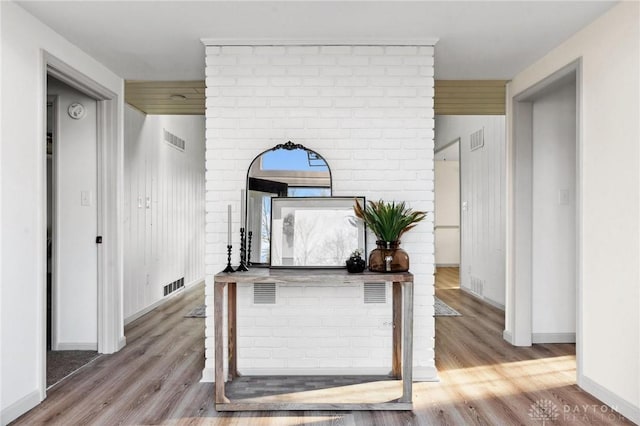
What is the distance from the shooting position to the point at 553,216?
4.00 metres

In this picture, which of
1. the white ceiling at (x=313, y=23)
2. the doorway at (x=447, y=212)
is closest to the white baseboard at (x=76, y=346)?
the white ceiling at (x=313, y=23)

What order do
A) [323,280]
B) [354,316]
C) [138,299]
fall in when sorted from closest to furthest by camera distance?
[323,280] → [354,316] → [138,299]

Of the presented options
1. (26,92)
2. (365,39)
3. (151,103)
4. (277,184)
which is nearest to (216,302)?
(277,184)

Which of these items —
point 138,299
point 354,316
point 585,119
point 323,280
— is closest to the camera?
point 323,280

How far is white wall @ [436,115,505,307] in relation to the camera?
5.52 m

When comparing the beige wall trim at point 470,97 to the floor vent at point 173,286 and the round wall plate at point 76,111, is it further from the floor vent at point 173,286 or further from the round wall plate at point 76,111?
the floor vent at point 173,286

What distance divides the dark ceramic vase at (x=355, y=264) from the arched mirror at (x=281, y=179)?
540 mm

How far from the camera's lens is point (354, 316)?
10.3 ft

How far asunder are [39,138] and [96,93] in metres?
0.98

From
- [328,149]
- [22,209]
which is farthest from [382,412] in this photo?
[22,209]

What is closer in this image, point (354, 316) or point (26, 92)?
point (26, 92)

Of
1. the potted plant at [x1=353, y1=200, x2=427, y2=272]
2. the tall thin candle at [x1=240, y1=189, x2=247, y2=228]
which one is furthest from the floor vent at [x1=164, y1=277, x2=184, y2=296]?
the potted plant at [x1=353, y1=200, x2=427, y2=272]

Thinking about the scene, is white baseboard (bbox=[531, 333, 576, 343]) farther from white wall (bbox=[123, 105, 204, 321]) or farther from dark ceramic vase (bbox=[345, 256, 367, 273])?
white wall (bbox=[123, 105, 204, 321])

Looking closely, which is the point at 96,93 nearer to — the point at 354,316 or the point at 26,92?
the point at 26,92
